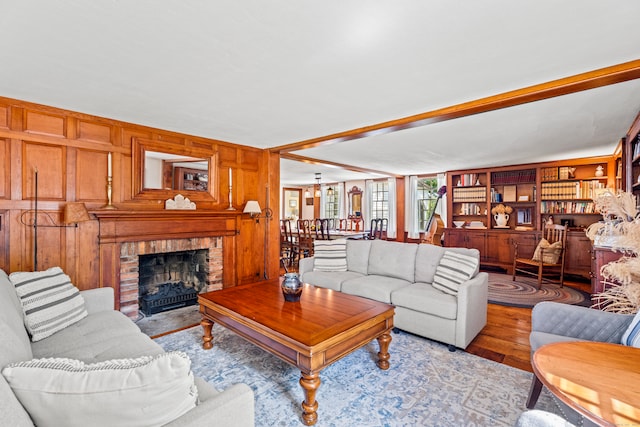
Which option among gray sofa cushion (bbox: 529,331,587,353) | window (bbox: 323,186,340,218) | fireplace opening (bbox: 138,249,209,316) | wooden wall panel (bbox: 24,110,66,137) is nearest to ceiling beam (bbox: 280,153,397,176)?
fireplace opening (bbox: 138,249,209,316)

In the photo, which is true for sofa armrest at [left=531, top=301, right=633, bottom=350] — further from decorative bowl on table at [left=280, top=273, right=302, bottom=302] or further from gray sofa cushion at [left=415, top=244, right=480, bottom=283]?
decorative bowl on table at [left=280, top=273, right=302, bottom=302]

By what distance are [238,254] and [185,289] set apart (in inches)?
33.1

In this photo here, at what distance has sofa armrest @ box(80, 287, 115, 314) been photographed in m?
2.41

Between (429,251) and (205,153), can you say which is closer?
(429,251)

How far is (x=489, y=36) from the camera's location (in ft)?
5.78

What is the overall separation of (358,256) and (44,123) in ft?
11.9

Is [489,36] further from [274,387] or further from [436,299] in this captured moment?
[274,387]

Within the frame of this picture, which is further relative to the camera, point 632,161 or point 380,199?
point 380,199

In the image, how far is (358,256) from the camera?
400cm

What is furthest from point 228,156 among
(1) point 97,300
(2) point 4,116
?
(1) point 97,300

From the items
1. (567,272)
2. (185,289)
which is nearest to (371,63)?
(185,289)

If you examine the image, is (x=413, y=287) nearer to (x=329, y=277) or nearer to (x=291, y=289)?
(x=329, y=277)

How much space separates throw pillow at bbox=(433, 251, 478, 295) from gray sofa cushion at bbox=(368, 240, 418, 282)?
1.26ft

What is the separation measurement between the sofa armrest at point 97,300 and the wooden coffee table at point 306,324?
28.2 inches
